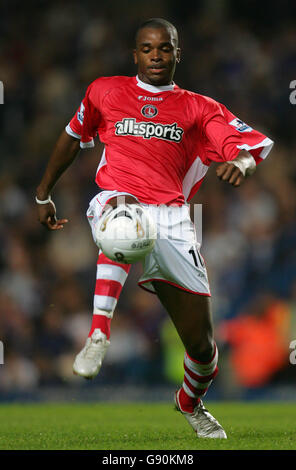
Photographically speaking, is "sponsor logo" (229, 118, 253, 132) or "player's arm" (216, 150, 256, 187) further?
"sponsor logo" (229, 118, 253, 132)

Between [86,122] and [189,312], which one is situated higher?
[86,122]

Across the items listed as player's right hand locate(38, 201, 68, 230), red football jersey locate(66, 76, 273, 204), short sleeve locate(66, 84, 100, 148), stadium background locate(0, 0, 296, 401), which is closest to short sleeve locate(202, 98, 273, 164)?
red football jersey locate(66, 76, 273, 204)

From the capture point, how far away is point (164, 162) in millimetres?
5473

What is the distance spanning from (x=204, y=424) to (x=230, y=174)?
2.01m

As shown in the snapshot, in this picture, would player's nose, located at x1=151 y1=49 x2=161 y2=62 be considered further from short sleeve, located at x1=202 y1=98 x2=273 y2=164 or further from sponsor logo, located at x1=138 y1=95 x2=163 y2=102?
short sleeve, located at x1=202 y1=98 x2=273 y2=164

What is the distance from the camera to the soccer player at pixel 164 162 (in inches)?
209

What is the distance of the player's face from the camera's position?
5457 mm

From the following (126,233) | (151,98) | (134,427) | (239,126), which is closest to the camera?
(126,233)

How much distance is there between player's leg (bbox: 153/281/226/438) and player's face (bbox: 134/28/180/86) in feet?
4.47

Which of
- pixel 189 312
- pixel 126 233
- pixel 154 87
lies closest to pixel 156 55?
pixel 154 87

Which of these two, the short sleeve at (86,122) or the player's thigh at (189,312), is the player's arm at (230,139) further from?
the player's thigh at (189,312)

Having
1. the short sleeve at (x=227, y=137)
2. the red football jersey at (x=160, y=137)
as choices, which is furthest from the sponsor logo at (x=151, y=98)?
the short sleeve at (x=227, y=137)

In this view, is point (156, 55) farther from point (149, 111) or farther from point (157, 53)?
point (149, 111)
